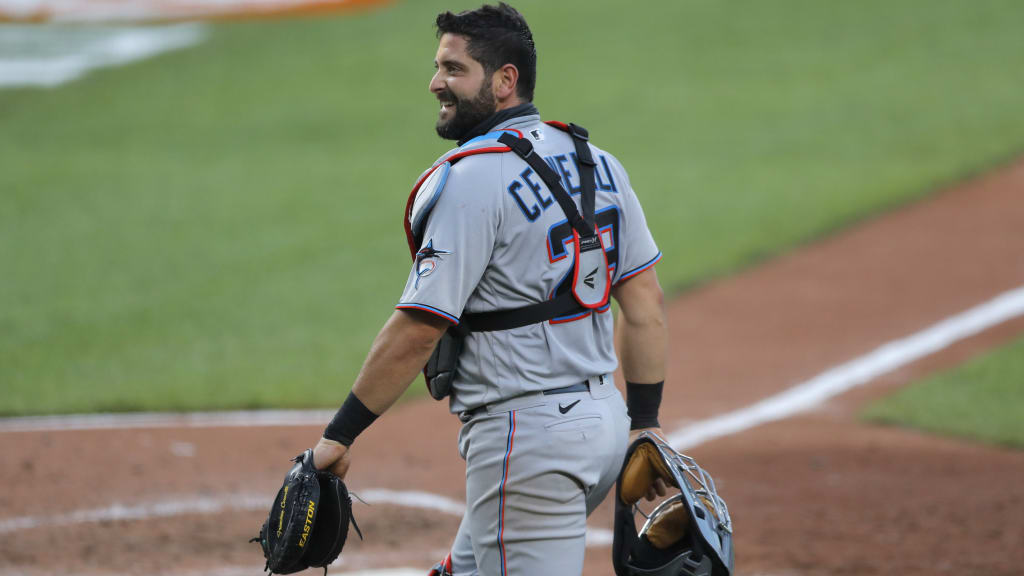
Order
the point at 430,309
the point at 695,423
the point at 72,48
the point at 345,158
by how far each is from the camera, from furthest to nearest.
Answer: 1. the point at 72,48
2. the point at 345,158
3. the point at 695,423
4. the point at 430,309

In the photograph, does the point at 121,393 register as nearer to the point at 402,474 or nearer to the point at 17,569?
the point at 402,474

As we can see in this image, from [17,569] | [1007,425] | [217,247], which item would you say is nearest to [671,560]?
[17,569]

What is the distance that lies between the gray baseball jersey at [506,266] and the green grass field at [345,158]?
18.9ft

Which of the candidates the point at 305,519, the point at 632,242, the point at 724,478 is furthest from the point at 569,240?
the point at 724,478

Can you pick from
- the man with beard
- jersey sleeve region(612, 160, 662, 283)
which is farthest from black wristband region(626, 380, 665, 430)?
jersey sleeve region(612, 160, 662, 283)

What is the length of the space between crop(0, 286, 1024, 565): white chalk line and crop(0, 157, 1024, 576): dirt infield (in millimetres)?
39

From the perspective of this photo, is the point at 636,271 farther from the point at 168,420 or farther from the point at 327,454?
the point at 168,420

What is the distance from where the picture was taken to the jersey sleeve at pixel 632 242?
12.1ft

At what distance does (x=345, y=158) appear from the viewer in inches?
692

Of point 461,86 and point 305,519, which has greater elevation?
point 461,86

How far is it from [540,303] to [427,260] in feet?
1.16

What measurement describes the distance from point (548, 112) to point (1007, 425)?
1179 cm

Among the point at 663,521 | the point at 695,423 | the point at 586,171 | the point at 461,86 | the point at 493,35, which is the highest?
the point at 493,35

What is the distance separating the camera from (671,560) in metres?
3.60
